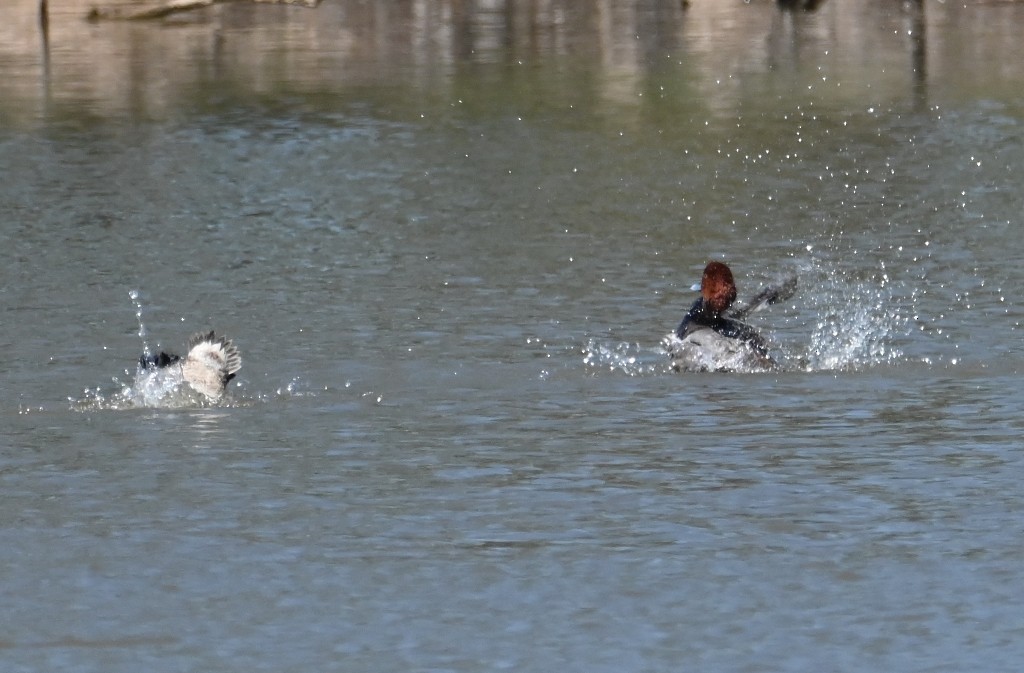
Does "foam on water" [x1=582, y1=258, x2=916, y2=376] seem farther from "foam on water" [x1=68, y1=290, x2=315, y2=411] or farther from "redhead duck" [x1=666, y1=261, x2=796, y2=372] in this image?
"foam on water" [x1=68, y1=290, x2=315, y2=411]

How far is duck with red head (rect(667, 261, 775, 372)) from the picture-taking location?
47.9 ft

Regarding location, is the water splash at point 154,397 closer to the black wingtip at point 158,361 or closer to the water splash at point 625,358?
the black wingtip at point 158,361

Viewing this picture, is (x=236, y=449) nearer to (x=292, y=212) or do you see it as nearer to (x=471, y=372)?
(x=471, y=372)

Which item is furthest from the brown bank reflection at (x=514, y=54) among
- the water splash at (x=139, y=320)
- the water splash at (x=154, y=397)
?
the water splash at (x=154, y=397)

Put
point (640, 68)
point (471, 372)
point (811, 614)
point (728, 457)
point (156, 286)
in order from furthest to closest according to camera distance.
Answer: point (640, 68), point (156, 286), point (471, 372), point (728, 457), point (811, 614)

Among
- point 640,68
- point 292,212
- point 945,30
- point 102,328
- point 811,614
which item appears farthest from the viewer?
point 945,30

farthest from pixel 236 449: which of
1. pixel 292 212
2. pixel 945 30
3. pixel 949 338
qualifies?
pixel 945 30

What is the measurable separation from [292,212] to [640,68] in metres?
13.9

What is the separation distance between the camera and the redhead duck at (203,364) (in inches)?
531

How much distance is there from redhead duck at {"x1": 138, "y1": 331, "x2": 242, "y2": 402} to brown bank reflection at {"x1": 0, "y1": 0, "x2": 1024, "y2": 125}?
1630 cm

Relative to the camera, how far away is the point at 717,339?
14.6 meters

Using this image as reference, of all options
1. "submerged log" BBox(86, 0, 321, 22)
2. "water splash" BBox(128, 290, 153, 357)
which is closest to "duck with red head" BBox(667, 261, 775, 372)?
"water splash" BBox(128, 290, 153, 357)

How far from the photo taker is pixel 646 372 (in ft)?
48.3

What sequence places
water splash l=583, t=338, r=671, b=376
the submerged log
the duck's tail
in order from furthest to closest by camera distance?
the submerged log
water splash l=583, t=338, r=671, b=376
the duck's tail
